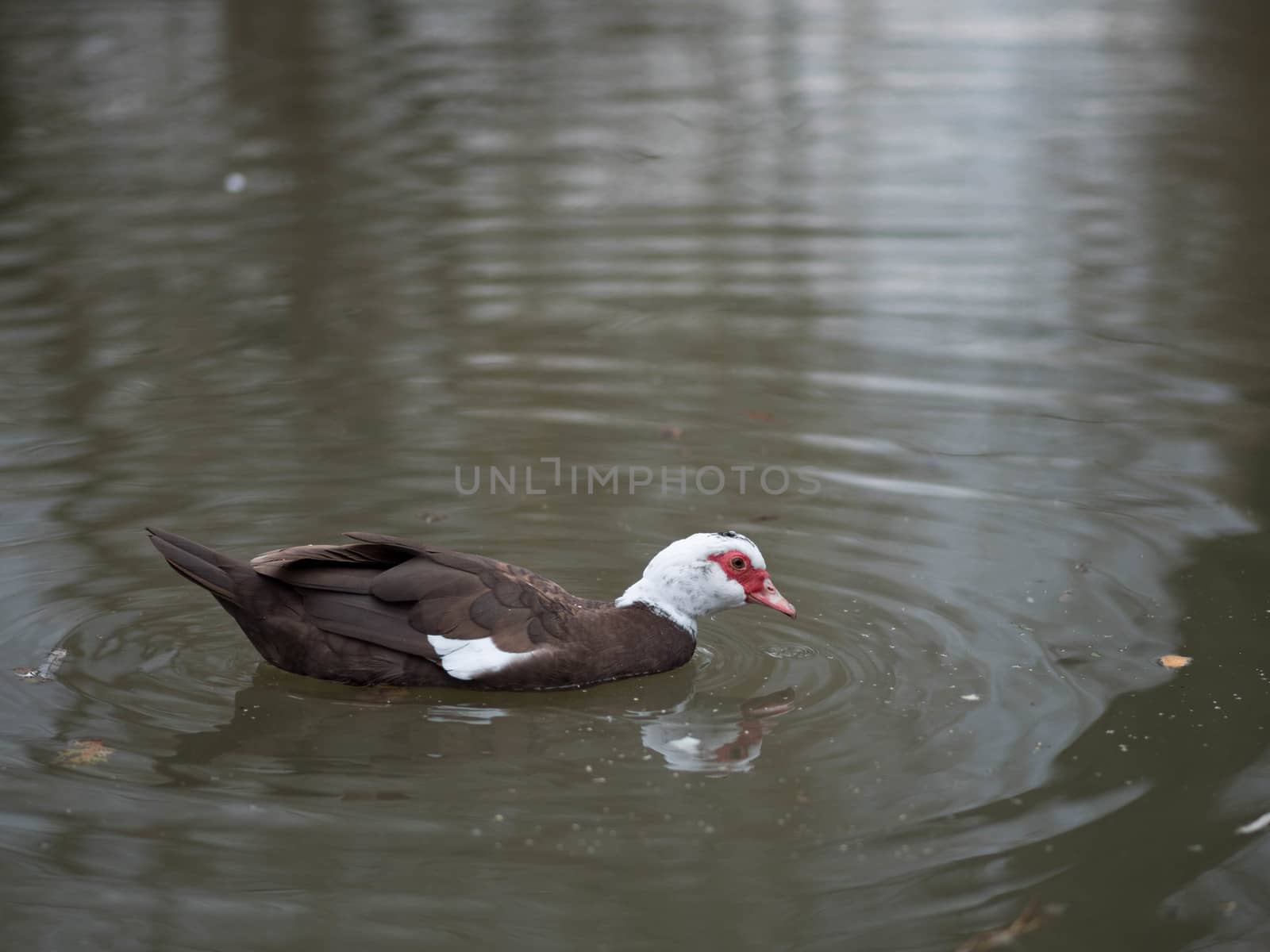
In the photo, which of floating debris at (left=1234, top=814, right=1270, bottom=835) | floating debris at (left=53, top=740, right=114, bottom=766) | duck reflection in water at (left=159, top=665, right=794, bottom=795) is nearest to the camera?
floating debris at (left=1234, top=814, right=1270, bottom=835)

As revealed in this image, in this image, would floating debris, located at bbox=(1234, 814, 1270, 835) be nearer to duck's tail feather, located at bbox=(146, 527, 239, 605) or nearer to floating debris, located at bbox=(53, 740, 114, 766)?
duck's tail feather, located at bbox=(146, 527, 239, 605)

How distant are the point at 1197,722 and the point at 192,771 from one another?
374 centimetres

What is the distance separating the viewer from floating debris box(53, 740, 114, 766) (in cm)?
582

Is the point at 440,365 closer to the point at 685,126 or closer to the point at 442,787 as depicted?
A: the point at 442,787

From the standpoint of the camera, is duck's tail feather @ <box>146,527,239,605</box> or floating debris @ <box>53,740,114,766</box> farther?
duck's tail feather @ <box>146,527,239,605</box>

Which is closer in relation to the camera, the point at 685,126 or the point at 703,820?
the point at 703,820

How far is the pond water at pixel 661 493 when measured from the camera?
523cm

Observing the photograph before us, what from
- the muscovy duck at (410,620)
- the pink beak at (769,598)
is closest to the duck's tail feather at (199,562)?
the muscovy duck at (410,620)

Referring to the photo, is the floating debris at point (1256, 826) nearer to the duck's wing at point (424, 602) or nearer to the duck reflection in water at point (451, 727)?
the duck reflection in water at point (451, 727)

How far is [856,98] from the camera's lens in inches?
739

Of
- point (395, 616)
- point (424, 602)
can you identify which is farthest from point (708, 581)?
point (395, 616)

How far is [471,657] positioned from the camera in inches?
251

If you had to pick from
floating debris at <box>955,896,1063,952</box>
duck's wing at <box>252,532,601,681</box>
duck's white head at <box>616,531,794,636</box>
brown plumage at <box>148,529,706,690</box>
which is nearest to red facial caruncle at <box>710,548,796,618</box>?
duck's white head at <box>616,531,794,636</box>

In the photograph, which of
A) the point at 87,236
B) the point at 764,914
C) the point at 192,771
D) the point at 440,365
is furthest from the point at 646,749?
the point at 87,236
